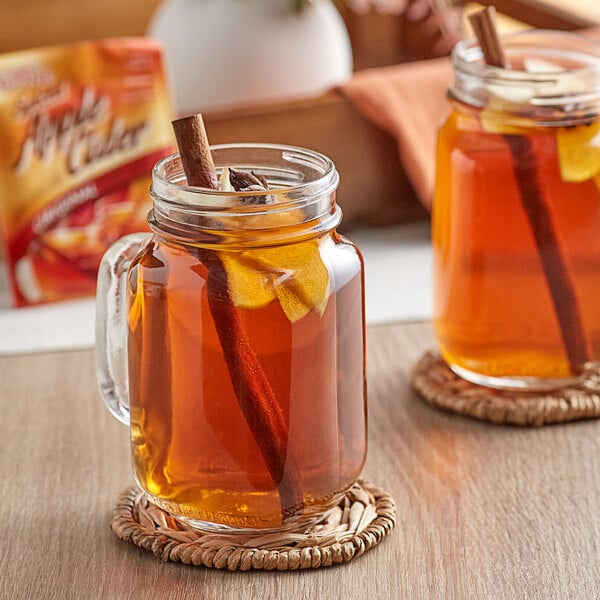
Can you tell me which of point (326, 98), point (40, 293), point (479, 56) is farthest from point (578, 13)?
point (40, 293)

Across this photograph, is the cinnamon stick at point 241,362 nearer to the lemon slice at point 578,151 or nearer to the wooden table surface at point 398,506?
the wooden table surface at point 398,506

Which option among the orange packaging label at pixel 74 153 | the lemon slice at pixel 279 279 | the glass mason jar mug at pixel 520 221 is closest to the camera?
the lemon slice at pixel 279 279

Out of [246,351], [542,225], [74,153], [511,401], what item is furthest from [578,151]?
[74,153]

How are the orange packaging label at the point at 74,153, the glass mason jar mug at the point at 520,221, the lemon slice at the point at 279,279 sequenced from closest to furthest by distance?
the lemon slice at the point at 279,279 < the glass mason jar mug at the point at 520,221 < the orange packaging label at the point at 74,153

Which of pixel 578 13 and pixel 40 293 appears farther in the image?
pixel 578 13

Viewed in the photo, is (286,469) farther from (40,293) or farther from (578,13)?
(578,13)

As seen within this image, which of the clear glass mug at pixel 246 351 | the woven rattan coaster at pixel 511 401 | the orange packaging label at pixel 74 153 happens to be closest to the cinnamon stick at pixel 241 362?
the clear glass mug at pixel 246 351
